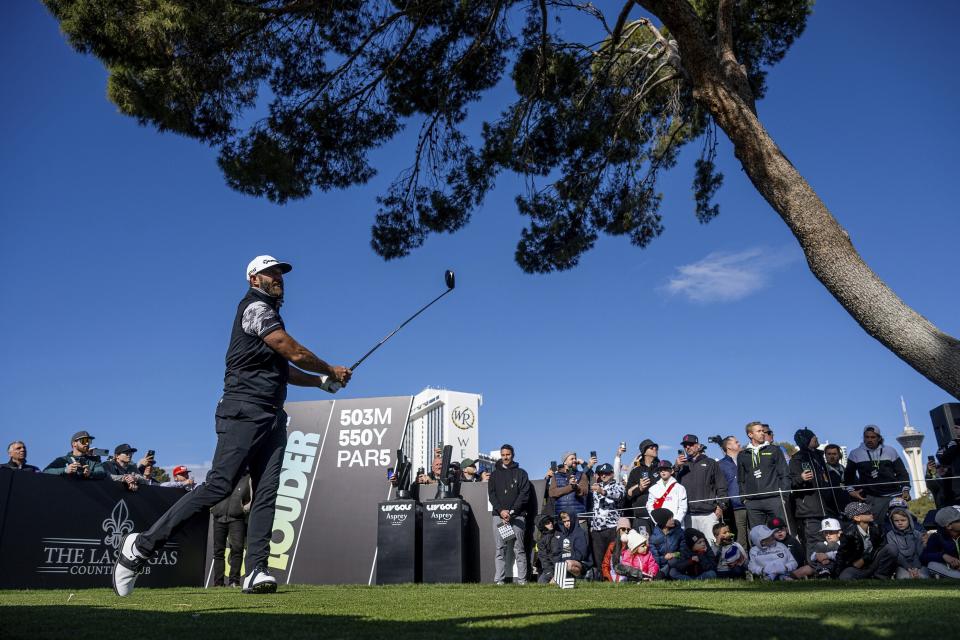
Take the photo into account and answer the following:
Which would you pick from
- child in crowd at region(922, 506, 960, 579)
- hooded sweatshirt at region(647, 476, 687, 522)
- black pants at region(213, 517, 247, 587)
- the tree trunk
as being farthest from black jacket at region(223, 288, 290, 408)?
child in crowd at region(922, 506, 960, 579)

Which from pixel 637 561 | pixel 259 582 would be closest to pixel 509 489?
pixel 637 561

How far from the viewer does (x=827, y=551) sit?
842 cm

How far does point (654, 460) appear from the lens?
414 inches

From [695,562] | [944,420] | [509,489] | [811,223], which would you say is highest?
[811,223]

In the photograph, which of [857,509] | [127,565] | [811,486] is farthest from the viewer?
[811,486]

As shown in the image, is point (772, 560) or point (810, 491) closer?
point (772, 560)

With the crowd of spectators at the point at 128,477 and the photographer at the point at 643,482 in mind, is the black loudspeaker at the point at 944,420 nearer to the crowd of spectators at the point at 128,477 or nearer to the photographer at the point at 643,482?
the photographer at the point at 643,482

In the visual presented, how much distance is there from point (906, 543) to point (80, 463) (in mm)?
10213

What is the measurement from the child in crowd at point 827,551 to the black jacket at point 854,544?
5.7 inches

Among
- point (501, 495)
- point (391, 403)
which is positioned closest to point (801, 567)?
point (501, 495)

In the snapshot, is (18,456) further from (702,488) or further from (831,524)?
(831,524)

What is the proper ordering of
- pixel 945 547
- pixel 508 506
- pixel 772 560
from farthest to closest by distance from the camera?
1. pixel 508 506
2. pixel 772 560
3. pixel 945 547

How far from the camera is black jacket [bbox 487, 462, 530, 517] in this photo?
34.4 ft

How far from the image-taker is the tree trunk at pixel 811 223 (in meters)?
4.79
